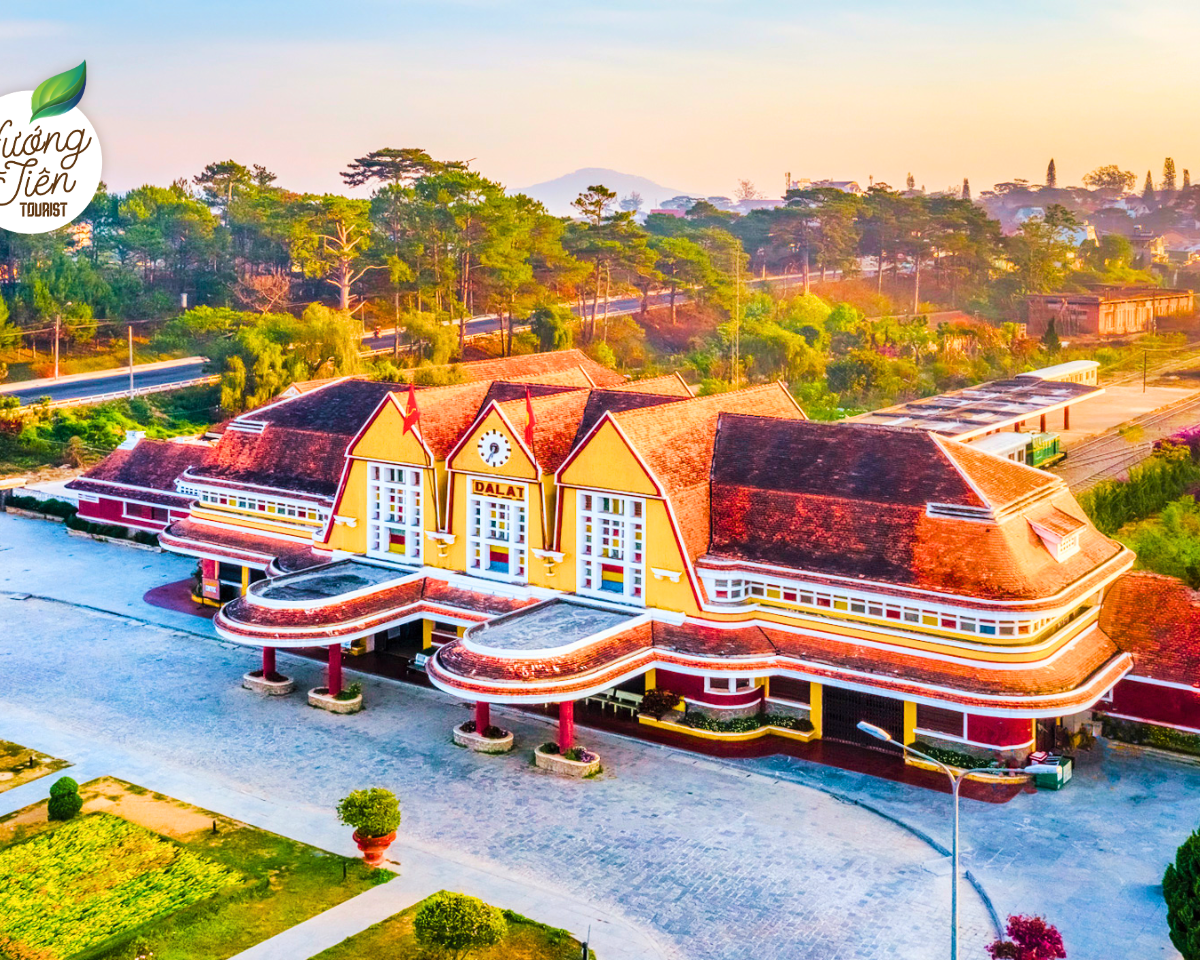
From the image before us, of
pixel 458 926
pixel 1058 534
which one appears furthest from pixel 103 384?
pixel 458 926

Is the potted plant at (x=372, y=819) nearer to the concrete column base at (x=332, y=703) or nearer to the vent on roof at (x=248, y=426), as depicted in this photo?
the concrete column base at (x=332, y=703)

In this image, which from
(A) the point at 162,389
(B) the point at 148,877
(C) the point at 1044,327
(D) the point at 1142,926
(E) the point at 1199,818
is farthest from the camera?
(C) the point at 1044,327

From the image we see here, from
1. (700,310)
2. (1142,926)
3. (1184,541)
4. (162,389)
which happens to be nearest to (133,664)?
(1142,926)

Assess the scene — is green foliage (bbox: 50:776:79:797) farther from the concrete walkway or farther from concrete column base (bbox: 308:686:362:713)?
concrete column base (bbox: 308:686:362:713)

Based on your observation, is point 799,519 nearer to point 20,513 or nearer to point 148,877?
point 148,877

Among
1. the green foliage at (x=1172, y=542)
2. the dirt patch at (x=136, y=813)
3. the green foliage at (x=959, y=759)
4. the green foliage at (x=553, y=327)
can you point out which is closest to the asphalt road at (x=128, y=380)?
the green foliage at (x=553, y=327)

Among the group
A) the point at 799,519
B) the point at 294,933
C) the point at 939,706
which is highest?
the point at 799,519
